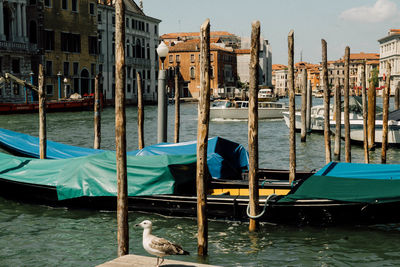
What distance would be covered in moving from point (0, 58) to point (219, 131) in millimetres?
16112

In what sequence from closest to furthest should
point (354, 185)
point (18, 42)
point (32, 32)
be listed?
point (354, 185)
point (18, 42)
point (32, 32)

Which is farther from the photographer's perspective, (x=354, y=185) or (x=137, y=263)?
(x=354, y=185)

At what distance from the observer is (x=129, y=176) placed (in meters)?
8.04

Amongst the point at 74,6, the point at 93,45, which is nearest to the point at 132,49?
the point at 93,45

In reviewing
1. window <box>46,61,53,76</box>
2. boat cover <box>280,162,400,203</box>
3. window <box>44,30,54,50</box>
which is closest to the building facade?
window <box>44,30,54,50</box>

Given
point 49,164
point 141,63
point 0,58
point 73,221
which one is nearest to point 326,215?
point 73,221

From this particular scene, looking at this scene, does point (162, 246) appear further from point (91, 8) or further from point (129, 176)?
point (91, 8)

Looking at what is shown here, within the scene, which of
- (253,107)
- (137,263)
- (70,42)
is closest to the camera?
(137,263)

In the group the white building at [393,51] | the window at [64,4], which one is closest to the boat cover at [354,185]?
the window at [64,4]

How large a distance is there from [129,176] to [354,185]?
307cm

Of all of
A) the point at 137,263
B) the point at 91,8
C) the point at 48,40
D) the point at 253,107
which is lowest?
the point at 137,263

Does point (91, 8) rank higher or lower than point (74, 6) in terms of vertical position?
higher

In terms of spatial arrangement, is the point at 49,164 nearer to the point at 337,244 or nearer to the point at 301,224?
the point at 301,224

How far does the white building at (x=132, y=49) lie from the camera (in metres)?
42.7
